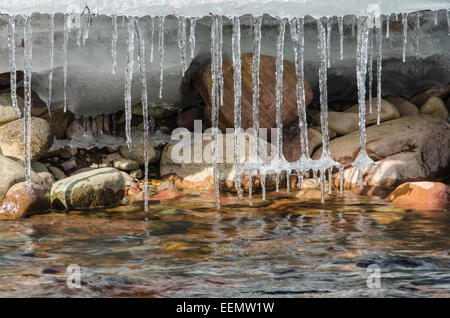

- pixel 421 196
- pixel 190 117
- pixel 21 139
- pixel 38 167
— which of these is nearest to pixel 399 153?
pixel 421 196

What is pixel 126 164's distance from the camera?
8961 millimetres

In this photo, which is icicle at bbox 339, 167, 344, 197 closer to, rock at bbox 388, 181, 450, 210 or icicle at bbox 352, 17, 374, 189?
icicle at bbox 352, 17, 374, 189

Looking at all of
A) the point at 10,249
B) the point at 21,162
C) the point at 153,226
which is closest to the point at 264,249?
the point at 153,226

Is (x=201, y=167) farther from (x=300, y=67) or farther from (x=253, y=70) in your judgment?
(x=300, y=67)

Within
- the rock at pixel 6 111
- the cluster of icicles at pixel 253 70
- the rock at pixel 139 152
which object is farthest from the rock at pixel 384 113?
the rock at pixel 6 111

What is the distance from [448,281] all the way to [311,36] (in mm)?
5399

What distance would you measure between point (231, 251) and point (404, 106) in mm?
5935

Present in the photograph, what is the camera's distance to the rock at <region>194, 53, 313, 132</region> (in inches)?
333

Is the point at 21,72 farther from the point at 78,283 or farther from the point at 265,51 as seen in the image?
the point at 78,283

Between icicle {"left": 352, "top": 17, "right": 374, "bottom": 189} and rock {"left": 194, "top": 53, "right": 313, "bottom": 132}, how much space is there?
1369 millimetres

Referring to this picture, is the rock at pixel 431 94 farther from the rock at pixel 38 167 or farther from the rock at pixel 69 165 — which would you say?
the rock at pixel 38 167

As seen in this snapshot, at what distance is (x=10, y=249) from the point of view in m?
4.84

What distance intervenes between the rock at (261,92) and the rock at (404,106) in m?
1.79

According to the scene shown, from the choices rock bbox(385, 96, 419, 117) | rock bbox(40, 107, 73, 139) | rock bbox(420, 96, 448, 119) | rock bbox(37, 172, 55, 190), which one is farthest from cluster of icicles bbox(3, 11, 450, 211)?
rock bbox(420, 96, 448, 119)
